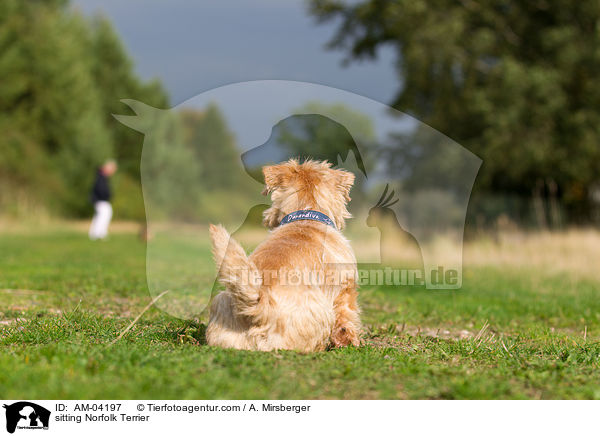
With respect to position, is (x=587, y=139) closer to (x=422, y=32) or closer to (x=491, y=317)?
(x=422, y=32)

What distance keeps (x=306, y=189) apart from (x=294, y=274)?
104 cm

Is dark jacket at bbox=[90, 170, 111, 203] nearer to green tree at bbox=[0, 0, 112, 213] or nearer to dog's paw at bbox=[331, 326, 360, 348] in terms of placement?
green tree at bbox=[0, 0, 112, 213]

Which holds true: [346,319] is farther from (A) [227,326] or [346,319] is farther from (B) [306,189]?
(B) [306,189]

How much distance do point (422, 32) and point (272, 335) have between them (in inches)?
748

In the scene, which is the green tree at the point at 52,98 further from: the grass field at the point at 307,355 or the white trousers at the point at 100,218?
the grass field at the point at 307,355

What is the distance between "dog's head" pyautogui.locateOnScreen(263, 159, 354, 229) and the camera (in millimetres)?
5289

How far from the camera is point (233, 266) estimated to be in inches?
166

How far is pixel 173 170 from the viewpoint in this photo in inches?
324

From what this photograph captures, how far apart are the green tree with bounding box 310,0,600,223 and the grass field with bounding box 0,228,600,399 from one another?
40.1ft

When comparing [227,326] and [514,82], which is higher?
[514,82]

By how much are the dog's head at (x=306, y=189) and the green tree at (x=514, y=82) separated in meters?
15.8

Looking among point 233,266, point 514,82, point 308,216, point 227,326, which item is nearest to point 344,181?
point 308,216

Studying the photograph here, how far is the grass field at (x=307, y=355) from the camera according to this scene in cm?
361
